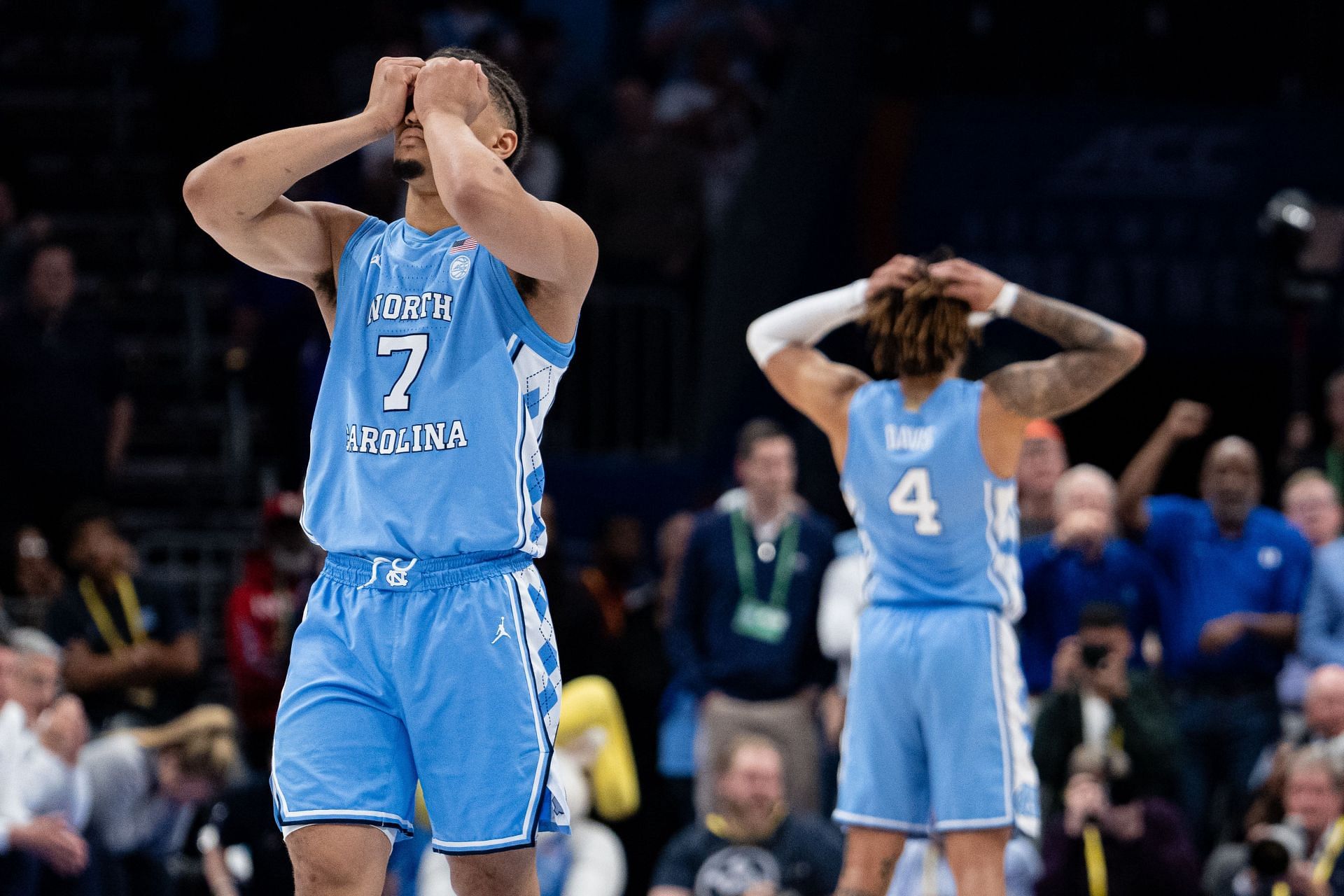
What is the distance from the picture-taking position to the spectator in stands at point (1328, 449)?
1023 cm

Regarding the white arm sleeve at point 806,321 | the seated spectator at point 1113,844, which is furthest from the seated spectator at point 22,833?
the seated spectator at point 1113,844

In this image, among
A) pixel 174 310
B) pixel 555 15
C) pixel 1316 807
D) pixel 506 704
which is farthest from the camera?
pixel 555 15

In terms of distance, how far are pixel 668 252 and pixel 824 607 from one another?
361 cm

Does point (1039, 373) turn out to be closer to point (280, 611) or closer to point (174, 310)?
point (280, 611)

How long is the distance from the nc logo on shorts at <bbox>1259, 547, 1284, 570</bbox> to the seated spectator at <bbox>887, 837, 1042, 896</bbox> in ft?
6.55

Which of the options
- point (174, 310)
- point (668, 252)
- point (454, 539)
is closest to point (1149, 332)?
point (668, 252)

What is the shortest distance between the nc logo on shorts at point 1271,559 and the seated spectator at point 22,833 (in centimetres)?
586

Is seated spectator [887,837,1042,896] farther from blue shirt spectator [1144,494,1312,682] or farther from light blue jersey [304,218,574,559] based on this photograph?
light blue jersey [304,218,574,559]

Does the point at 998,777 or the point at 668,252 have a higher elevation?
the point at 668,252

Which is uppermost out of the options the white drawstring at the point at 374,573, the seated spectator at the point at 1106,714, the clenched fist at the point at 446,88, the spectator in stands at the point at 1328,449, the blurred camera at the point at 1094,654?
the clenched fist at the point at 446,88

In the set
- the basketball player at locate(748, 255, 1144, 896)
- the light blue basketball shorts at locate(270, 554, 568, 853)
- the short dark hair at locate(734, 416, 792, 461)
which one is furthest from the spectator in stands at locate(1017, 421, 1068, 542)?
the light blue basketball shorts at locate(270, 554, 568, 853)

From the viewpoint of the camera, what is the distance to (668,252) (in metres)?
12.6

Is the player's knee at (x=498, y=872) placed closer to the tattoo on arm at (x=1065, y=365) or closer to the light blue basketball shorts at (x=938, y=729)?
the light blue basketball shorts at (x=938, y=729)

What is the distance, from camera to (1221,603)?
9.83m
